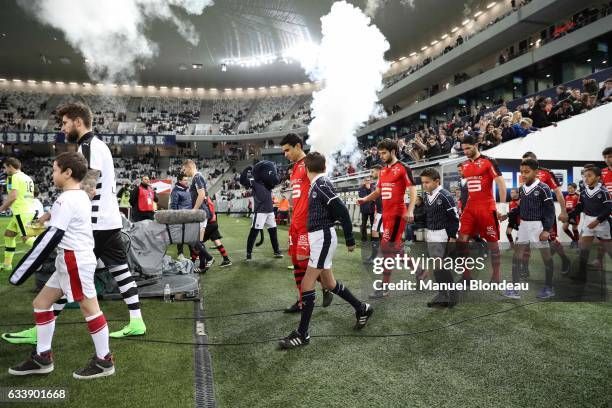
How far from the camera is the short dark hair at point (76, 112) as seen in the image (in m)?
3.42

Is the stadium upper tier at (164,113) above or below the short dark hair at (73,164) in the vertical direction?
above

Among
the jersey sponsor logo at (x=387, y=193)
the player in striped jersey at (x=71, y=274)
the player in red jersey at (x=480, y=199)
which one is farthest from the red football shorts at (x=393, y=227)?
the player in striped jersey at (x=71, y=274)

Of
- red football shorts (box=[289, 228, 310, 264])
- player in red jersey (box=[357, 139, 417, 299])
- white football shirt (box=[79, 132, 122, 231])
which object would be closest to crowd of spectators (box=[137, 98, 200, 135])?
player in red jersey (box=[357, 139, 417, 299])

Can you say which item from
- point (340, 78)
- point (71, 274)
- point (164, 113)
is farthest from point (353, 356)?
point (164, 113)

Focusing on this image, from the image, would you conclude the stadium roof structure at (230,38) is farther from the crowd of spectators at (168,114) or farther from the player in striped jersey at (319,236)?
the player in striped jersey at (319,236)

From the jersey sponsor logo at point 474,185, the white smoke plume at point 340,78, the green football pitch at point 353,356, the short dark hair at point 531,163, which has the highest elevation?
the white smoke plume at point 340,78

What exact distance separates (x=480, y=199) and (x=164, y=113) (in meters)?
52.9

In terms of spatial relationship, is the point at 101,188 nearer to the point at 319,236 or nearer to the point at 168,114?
the point at 319,236

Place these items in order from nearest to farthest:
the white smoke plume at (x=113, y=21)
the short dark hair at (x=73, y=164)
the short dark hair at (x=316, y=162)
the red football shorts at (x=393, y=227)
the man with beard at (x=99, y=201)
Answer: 1. the short dark hair at (x=73, y=164)
2. the man with beard at (x=99, y=201)
3. the short dark hair at (x=316, y=162)
4. the red football shorts at (x=393, y=227)
5. the white smoke plume at (x=113, y=21)

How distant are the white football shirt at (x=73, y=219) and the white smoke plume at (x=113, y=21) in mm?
20877

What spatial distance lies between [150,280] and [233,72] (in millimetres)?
44448

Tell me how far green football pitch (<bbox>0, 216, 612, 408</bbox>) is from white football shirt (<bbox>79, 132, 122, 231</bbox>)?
1097mm

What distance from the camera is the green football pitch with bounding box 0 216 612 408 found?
2.51 m

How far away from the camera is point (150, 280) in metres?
5.54
